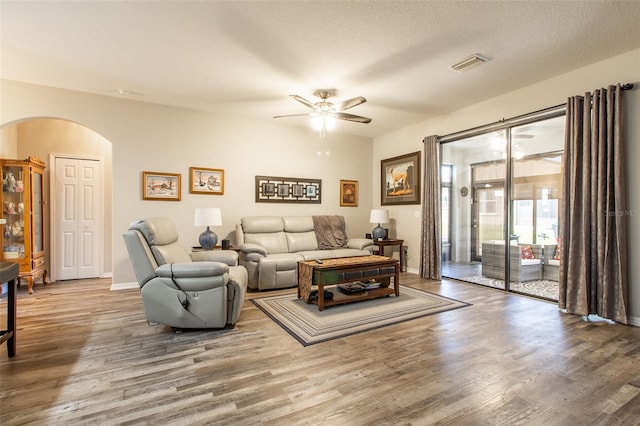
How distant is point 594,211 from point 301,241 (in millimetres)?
3940

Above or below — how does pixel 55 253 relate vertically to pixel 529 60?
below

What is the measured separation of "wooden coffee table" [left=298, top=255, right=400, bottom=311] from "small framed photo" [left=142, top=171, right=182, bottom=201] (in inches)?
98.5

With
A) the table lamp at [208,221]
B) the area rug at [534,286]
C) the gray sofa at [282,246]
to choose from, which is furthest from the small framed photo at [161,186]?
the area rug at [534,286]

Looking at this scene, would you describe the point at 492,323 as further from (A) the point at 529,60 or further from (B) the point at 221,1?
(B) the point at 221,1

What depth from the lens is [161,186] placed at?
4.77 m

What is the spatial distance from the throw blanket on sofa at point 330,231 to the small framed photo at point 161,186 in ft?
7.99

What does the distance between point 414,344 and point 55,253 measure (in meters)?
5.65

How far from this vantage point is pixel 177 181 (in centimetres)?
487

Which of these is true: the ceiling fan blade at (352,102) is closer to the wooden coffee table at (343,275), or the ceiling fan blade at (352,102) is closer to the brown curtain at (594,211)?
the wooden coffee table at (343,275)

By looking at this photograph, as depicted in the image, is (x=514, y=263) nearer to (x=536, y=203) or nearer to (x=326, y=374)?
(x=536, y=203)

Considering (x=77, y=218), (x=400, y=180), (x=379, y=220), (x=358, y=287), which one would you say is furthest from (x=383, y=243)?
(x=77, y=218)

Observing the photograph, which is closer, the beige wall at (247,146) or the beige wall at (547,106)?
the beige wall at (547,106)

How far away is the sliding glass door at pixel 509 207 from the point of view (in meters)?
4.10

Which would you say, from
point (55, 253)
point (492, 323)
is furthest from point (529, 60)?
point (55, 253)
